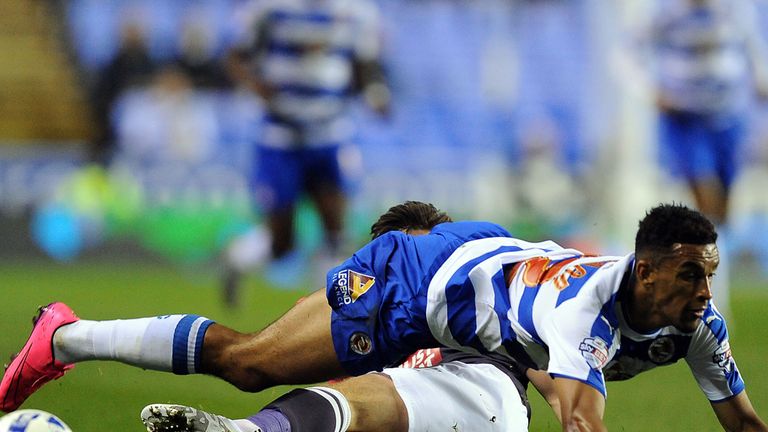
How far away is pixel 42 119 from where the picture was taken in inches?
573

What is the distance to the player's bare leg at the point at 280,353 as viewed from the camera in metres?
4.89

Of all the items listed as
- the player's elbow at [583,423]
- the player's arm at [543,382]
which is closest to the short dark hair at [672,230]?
the player's elbow at [583,423]

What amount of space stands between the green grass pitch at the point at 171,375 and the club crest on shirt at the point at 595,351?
7.57 feet

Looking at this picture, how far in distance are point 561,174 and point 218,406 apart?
30.3 ft

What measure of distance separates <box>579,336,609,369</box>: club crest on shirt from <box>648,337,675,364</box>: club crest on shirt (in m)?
0.40

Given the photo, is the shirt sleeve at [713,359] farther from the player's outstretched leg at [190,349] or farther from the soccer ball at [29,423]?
the soccer ball at [29,423]

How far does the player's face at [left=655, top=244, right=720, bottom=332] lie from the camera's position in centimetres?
406

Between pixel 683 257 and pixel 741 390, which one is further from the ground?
pixel 683 257

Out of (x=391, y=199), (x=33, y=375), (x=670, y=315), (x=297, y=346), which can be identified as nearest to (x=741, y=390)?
(x=670, y=315)

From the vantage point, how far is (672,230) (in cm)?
409

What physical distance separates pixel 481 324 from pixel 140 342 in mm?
1483

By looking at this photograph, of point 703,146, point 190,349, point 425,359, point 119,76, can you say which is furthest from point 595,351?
point 119,76

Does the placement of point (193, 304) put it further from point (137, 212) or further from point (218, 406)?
point (218, 406)

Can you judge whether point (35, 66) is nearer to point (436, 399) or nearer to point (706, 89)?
point (706, 89)
